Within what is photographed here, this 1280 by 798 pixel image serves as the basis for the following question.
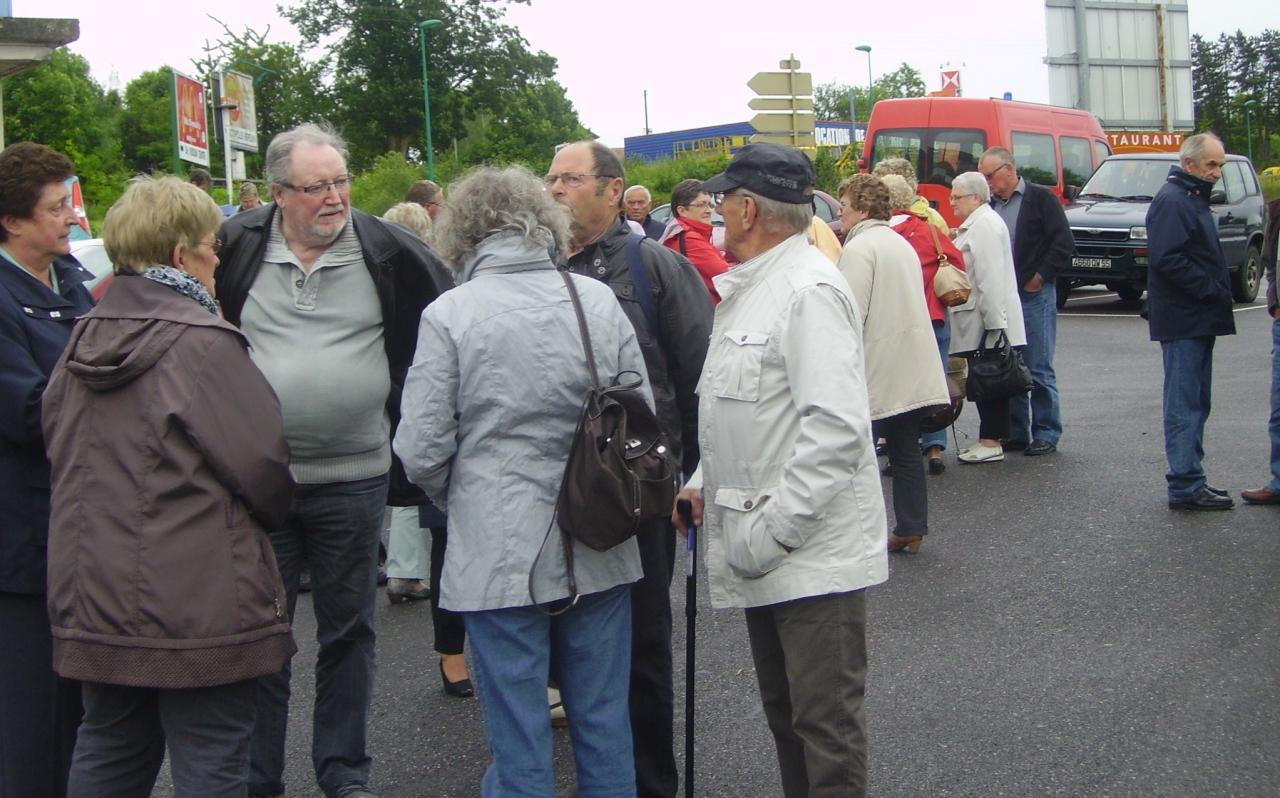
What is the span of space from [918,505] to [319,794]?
343cm

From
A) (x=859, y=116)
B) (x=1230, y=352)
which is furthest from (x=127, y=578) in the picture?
(x=859, y=116)

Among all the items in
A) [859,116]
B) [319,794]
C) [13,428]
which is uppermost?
[859,116]

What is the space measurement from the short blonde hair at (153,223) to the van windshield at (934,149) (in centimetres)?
1625

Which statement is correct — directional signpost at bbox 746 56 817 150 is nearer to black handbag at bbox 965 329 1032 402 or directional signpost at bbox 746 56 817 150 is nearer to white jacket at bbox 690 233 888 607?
black handbag at bbox 965 329 1032 402

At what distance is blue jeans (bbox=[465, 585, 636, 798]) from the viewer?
3.18 m

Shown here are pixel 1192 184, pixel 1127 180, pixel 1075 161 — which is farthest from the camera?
pixel 1075 161

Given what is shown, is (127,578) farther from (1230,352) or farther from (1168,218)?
(1230,352)

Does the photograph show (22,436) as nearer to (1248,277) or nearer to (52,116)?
(1248,277)

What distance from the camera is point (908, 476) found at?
6.53 m

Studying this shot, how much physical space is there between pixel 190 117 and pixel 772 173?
79.1 ft

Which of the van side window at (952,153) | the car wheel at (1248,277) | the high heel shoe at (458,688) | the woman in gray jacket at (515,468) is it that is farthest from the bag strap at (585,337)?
the car wheel at (1248,277)

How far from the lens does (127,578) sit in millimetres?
2887

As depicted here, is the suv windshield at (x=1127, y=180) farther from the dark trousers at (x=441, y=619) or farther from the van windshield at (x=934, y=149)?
the dark trousers at (x=441, y=619)

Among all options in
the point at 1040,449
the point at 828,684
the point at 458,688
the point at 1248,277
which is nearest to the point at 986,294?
the point at 1040,449
